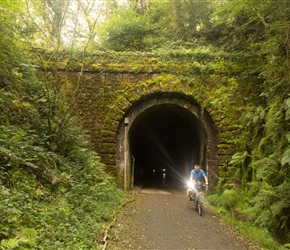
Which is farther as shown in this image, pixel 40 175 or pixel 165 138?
pixel 165 138

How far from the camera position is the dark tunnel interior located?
1447 cm

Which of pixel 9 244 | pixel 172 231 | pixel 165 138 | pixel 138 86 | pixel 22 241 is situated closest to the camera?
pixel 9 244

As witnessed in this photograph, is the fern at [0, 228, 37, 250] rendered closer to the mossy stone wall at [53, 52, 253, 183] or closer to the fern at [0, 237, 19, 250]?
the fern at [0, 237, 19, 250]

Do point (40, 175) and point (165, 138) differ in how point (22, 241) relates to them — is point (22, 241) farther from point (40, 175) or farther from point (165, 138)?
point (165, 138)

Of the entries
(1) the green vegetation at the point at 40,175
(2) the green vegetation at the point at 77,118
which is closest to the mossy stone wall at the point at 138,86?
→ (2) the green vegetation at the point at 77,118

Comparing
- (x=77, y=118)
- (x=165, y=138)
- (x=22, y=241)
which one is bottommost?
(x=22, y=241)

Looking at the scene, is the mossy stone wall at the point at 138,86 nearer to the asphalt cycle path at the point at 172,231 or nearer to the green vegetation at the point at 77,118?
the green vegetation at the point at 77,118

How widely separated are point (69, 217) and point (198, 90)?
28.6 ft

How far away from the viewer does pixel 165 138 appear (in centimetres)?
2488

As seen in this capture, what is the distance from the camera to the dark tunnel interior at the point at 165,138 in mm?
14469

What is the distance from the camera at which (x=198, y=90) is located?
1261 cm

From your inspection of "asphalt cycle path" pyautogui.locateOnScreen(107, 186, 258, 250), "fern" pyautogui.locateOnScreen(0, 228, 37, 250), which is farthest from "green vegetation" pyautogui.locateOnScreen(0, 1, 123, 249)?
"asphalt cycle path" pyautogui.locateOnScreen(107, 186, 258, 250)

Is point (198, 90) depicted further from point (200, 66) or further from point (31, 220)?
point (31, 220)

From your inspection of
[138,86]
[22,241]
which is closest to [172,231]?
[22,241]
